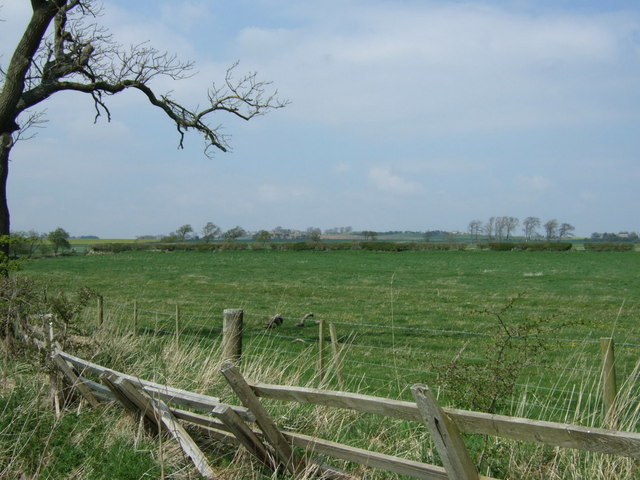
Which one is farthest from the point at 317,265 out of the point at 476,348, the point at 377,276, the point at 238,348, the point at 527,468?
the point at 527,468

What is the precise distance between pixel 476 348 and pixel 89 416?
10.3m

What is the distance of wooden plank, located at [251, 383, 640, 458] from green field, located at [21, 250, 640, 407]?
1665mm

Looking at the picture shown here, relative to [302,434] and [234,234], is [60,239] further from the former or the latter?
[302,434]

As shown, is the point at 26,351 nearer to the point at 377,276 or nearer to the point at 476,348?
the point at 476,348

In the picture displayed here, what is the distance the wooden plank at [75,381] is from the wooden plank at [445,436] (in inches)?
157

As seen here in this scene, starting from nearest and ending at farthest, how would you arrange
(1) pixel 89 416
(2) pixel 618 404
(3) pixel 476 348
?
(2) pixel 618 404 < (1) pixel 89 416 < (3) pixel 476 348

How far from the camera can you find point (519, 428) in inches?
132

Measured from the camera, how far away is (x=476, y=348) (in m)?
14.8

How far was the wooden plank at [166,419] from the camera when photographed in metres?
5.04

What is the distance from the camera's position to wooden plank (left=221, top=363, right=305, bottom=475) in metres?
4.45

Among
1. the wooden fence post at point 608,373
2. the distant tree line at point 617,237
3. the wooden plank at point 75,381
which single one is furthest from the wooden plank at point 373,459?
the distant tree line at point 617,237

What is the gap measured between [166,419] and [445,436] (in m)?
2.83

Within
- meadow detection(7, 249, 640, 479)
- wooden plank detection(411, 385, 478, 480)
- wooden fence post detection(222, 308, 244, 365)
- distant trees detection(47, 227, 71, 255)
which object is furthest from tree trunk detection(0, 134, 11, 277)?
distant trees detection(47, 227, 71, 255)

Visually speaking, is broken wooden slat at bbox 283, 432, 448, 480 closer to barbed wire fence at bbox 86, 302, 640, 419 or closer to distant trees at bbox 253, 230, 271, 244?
barbed wire fence at bbox 86, 302, 640, 419
